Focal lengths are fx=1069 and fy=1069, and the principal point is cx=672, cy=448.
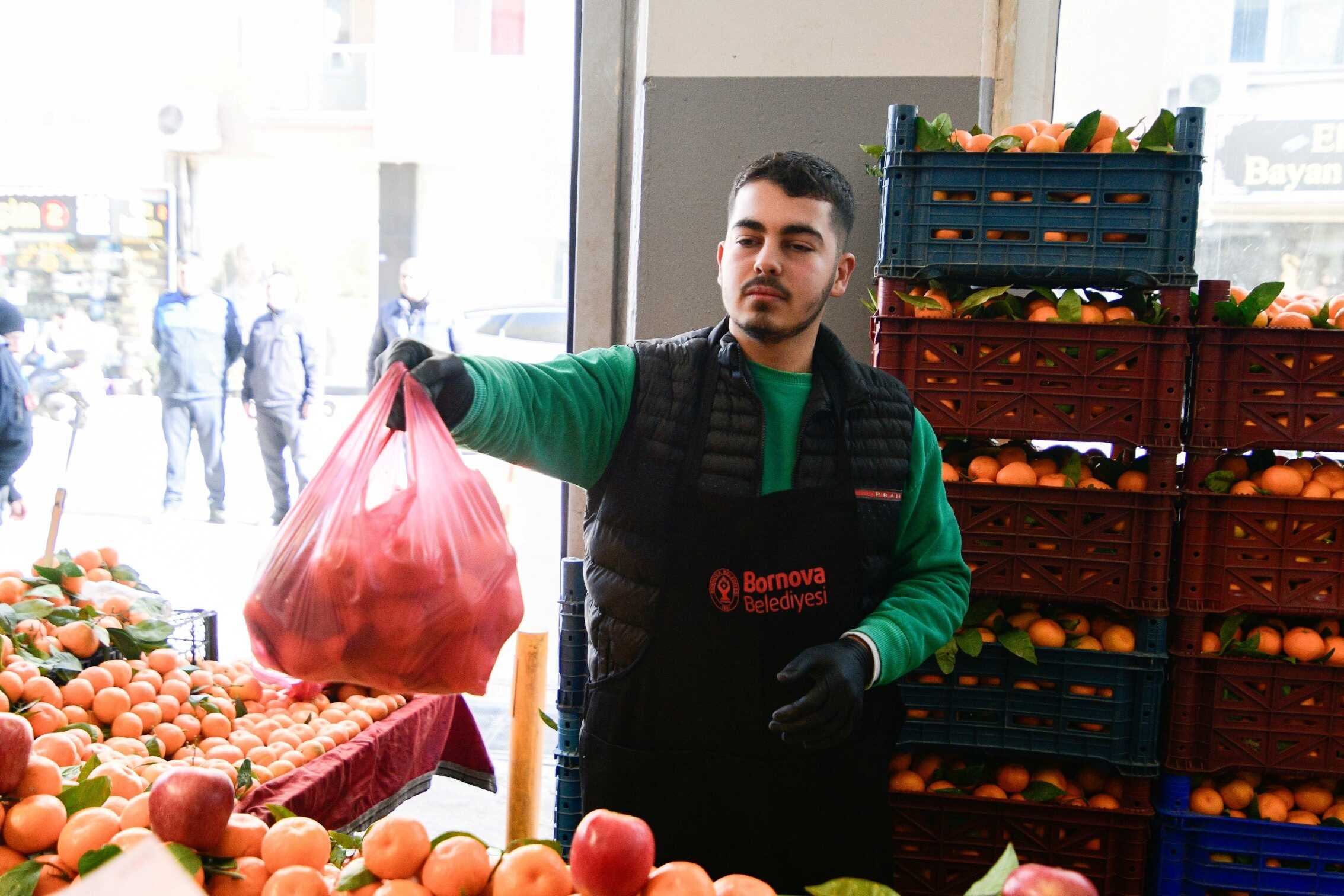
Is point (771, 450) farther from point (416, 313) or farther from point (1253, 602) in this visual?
point (416, 313)

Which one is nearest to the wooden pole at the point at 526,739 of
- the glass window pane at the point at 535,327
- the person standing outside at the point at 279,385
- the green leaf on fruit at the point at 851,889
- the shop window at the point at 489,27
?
the green leaf on fruit at the point at 851,889

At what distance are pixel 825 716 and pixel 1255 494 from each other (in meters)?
1.52

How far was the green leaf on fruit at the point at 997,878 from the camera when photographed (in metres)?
1.02

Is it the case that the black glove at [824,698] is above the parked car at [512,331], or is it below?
below

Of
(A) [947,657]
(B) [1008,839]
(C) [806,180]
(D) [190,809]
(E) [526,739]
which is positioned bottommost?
(B) [1008,839]

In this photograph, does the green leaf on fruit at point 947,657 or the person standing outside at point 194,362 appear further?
the person standing outside at point 194,362

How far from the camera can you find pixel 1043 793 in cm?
267

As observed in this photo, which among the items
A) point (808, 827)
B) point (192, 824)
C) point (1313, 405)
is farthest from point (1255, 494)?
point (192, 824)

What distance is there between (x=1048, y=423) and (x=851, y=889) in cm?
170

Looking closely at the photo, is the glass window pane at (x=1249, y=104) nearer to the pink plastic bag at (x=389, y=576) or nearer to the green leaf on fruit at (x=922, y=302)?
the green leaf on fruit at (x=922, y=302)

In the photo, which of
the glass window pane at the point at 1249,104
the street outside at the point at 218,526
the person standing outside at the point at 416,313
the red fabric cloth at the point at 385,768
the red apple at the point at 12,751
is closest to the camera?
the red apple at the point at 12,751

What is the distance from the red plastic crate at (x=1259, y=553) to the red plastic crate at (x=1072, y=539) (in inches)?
2.6

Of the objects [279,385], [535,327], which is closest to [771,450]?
[535,327]

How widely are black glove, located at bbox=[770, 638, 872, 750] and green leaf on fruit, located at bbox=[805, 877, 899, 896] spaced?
51 centimetres
